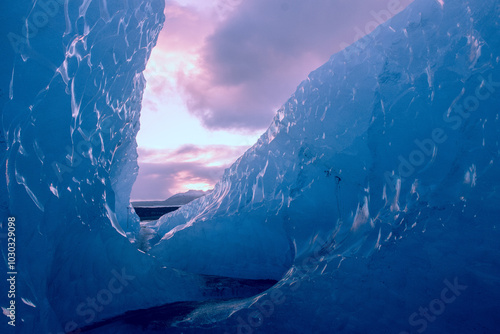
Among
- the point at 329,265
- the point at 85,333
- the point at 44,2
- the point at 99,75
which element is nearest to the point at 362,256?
the point at 329,265

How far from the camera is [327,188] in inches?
222

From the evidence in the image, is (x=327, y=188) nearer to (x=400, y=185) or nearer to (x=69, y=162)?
(x=400, y=185)

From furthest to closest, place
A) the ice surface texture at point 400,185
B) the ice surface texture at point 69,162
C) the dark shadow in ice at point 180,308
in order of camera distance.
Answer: the dark shadow in ice at point 180,308, the ice surface texture at point 400,185, the ice surface texture at point 69,162

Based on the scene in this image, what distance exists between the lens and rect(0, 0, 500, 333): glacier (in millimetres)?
3033

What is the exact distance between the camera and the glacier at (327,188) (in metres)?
3.03

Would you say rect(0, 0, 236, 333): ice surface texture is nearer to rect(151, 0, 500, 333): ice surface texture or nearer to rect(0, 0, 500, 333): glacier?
rect(0, 0, 500, 333): glacier

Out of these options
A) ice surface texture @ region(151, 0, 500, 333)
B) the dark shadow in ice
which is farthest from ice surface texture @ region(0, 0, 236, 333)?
ice surface texture @ region(151, 0, 500, 333)

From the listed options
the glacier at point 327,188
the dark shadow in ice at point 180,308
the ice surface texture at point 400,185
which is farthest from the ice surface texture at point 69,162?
the ice surface texture at point 400,185

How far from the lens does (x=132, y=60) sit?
5.50 m

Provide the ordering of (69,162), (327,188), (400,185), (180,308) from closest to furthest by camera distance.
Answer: (69,162) < (400,185) < (180,308) < (327,188)

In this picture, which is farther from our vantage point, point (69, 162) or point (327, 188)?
point (327, 188)

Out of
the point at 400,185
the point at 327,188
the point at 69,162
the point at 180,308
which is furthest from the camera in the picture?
the point at 327,188

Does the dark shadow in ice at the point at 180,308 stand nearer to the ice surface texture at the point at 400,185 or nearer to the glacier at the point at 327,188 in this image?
the glacier at the point at 327,188

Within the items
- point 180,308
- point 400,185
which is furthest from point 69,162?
point 400,185
